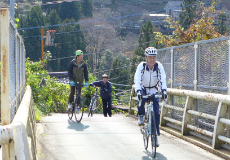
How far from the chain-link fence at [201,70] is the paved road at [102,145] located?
89 cm

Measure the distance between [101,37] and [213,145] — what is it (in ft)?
179

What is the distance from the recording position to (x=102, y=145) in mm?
7934

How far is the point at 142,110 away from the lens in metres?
7.74

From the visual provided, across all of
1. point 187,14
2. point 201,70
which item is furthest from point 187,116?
point 187,14

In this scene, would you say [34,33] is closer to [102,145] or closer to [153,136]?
[102,145]

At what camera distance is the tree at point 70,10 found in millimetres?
62969

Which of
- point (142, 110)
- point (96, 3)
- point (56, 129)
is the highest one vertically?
point (96, 3)

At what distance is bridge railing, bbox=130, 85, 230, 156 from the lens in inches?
282

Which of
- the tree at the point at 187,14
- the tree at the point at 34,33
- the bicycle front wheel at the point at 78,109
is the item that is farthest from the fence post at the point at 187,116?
the tree at the point at 34,33

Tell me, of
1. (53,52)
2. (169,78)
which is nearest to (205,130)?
(169,78)

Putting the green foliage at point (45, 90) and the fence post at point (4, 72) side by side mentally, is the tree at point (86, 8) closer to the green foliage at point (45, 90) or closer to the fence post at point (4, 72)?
the green foliage at point (45, 90)

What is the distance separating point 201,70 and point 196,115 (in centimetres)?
104

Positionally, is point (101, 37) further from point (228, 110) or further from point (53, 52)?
point (228, 110)

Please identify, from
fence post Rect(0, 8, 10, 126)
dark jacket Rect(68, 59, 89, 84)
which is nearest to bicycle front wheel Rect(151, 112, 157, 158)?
fence post Rect(0, 8, 10, 126)
